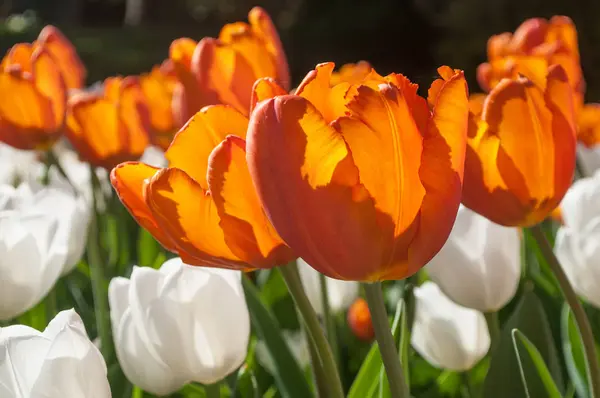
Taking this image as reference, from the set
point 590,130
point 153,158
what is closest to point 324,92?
point 153,158

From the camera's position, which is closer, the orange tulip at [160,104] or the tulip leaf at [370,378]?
the tulip leaf at [370,378]

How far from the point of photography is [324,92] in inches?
21.0

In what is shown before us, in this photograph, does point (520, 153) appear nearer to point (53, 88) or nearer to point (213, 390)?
point (213, 390)

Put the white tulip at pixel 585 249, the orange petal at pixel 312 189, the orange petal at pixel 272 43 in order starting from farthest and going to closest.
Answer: the orange petal at pixel 272 43
the white tulip at pixel 585 249
the orange petal at pixel 312 189

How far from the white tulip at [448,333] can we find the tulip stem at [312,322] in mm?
315

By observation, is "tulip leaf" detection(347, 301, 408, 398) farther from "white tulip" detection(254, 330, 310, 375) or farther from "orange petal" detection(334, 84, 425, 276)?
"orange petal" detection(334, 84, 425, 276)

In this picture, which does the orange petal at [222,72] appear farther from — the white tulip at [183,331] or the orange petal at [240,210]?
the orange petal at [240,210]

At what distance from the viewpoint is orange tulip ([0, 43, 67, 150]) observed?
4.10 feet

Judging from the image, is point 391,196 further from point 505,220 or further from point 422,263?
point 505,220

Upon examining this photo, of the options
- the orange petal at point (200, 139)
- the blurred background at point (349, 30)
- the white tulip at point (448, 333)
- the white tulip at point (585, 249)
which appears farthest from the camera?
the blurred background at point (349, 30)

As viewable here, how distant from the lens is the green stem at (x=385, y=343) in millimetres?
496

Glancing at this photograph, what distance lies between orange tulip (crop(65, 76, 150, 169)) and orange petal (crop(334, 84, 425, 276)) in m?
0.89

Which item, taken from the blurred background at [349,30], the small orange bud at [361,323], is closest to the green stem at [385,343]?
the small orange bud at [361,323]

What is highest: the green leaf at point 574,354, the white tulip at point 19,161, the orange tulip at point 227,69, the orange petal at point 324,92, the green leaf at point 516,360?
the orange petal at point 324,92
